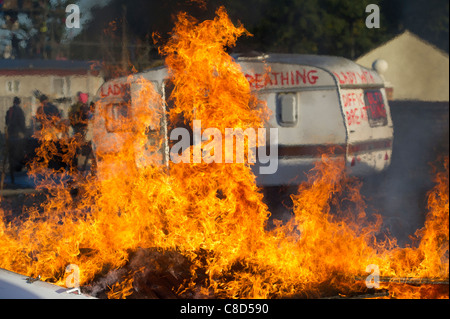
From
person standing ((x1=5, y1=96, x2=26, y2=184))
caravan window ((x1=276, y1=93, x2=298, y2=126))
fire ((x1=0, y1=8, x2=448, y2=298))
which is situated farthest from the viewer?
person standing ((x1=5, y1=96, x2=26, y2=184))

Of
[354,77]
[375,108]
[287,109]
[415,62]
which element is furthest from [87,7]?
[415,62]

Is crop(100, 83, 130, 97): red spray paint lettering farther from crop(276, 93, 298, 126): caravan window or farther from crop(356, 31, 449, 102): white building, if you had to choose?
crop(356, 31, 449, 102): white building

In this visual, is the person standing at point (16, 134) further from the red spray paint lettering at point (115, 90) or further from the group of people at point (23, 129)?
the red spray paint lettering at point (115, 90)

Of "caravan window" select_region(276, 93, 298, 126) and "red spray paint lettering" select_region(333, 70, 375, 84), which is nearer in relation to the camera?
"caravan window" select_region(276, 93, 298, 126)

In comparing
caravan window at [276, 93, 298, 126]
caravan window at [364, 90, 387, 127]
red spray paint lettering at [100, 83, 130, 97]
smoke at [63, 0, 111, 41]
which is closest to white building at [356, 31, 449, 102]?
caravan window at [364, 90, 387, 127]

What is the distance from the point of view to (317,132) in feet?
28.2

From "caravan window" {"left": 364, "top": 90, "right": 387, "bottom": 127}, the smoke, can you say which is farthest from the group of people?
"caravan window" {"left": 364, "top": 90, "right": 387, "bottom": 127}

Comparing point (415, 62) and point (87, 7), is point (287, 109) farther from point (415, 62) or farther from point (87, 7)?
point (415, 62)

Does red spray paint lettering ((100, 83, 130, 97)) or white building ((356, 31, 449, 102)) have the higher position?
white building ((356, 31, 449, 102))

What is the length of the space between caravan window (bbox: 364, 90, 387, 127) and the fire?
46.7 inches

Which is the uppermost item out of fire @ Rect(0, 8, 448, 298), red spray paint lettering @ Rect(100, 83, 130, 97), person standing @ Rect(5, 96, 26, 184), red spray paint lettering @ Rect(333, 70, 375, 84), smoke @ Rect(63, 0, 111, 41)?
smoke @ Rect(63, 0, 111, 41)

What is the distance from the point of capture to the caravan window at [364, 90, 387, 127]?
9.09 metres

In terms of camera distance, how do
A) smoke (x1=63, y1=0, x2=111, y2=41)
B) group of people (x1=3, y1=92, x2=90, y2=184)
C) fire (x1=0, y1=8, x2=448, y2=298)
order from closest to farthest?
fire (x1=0, y1=8, x2=448, y2=298) → smoke (x1=63, y1=0, x2=111, y2=41) → group of people (x1=3, y1=92, x2=90, y2=184)

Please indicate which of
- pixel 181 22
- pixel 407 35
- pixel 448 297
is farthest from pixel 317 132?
pixel 407 35
